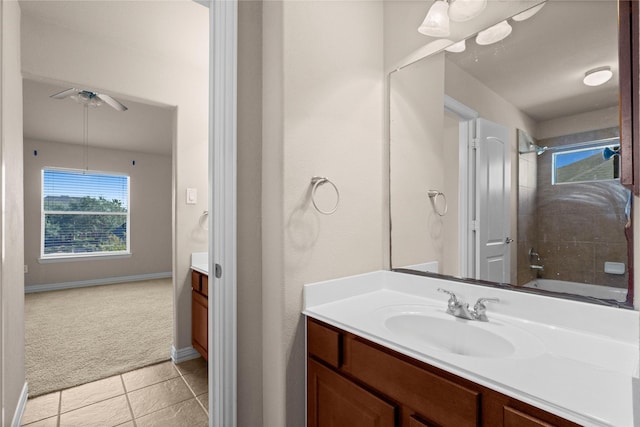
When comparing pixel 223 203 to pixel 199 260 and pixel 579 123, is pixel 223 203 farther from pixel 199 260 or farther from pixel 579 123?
pixel 199 260

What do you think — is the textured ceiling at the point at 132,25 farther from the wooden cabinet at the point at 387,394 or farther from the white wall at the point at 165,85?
the wooden cabinet at the point at 387,394

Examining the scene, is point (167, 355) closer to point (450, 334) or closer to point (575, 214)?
point (450, 334)

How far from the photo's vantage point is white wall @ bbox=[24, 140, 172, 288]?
4977 mm

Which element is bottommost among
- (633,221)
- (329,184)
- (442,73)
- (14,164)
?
(633,221)

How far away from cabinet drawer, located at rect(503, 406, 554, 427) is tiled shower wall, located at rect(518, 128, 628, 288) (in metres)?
0.61

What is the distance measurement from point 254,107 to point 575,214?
4.31ft

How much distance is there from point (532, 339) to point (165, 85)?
2.89 metres

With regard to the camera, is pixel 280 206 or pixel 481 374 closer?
pixel 481 374

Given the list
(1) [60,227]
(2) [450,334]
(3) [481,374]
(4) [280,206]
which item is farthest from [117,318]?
(3) [481,374]

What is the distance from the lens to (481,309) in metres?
1.16

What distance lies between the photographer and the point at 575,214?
3.57ft

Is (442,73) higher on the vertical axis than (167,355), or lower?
higher

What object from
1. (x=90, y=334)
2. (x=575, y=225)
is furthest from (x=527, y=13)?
(x=90, y=334)

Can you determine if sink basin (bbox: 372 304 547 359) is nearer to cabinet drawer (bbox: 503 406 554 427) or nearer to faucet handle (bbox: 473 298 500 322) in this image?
faucet handle (bbox: 473 298 500 322)
